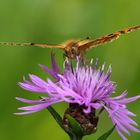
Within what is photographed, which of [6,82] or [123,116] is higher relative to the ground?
[6,82]

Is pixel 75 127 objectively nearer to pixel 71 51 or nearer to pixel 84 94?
pixel 84 94

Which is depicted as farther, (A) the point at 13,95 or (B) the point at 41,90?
(A) the point at 13,95

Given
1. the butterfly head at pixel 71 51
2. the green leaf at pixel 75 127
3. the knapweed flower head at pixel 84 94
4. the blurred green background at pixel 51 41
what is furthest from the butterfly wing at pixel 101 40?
the blurred green background at pixel 51 41

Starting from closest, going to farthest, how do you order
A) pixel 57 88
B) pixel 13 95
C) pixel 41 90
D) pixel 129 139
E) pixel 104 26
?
pixel 57 88 → pixel 41 90 → pixel 129 139 → pixel 13 95 → pixel 104 26

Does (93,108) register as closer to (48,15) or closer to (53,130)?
(53,130)

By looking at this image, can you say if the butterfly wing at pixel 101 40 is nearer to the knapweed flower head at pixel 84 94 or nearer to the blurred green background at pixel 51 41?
the knapweed flower head at pixel 84 94

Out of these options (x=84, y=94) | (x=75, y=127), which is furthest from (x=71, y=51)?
(x=75, y=127)

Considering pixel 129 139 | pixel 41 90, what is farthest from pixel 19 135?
pixel 41 90
